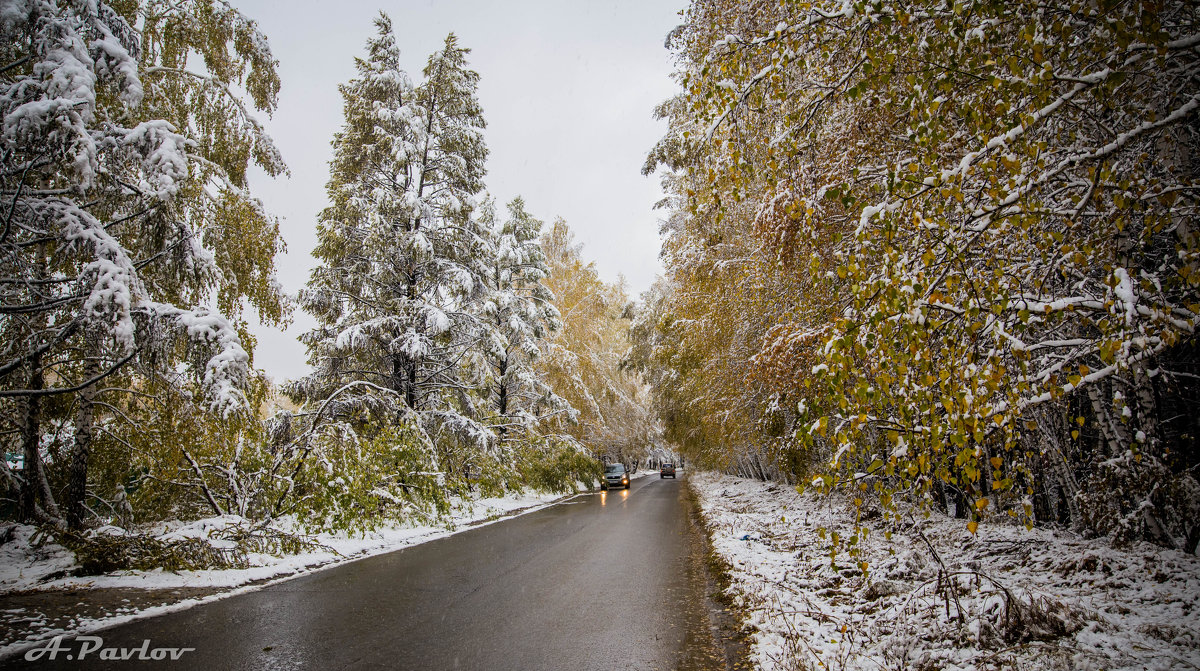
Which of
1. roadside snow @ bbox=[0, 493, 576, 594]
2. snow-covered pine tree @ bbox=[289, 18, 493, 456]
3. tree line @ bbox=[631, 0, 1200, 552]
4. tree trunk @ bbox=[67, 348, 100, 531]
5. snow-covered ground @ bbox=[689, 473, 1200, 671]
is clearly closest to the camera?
tree line @ bbox=[631, 0, 1200, 552]

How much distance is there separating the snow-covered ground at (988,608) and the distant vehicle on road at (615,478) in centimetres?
2645

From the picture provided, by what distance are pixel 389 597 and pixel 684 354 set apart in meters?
9.25

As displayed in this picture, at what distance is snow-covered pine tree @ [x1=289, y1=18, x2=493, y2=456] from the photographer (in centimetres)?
1510

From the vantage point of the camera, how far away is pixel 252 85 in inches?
411

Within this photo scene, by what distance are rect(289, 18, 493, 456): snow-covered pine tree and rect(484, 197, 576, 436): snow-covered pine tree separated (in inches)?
163

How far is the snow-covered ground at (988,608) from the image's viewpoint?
346cm

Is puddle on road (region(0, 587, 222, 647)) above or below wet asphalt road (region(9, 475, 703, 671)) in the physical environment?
above

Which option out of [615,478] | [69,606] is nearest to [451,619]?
[69,606]

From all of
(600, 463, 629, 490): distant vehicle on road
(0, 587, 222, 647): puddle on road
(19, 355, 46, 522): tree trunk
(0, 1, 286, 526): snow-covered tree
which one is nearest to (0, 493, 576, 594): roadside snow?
(0, 587, 222, 647): puddle on road

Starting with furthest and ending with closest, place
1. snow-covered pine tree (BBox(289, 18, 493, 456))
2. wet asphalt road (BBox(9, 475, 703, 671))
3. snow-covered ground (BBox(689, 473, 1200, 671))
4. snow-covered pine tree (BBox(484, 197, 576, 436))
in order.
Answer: snow-covered pine tree (BBox(484, 197, 576, 436)) < snow-covered pine tree (BBox(289, 18, 493, 456)) < wet asphalt road (BBox(9, 475, 703, 671)) < snow-covered ground (BBox(689, 473, 1200, 671))

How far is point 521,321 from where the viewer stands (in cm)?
2153

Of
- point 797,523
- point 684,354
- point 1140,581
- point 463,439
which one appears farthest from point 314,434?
point 1140,581

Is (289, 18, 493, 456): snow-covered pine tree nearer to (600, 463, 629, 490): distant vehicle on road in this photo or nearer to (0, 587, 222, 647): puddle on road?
(0, 587, 222, 647): puddle on road

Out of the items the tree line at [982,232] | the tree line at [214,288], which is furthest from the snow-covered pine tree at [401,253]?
the tree line at [982,232]
